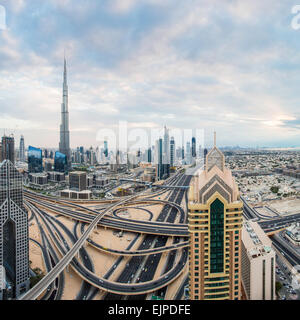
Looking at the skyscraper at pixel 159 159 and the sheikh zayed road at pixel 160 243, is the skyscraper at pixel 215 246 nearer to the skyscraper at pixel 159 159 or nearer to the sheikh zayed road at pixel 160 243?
the sheikh zayed road at pixel 160 243

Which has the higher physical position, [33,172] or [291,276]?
[33,172]

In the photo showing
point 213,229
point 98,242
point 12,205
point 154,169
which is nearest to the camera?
point 213,229

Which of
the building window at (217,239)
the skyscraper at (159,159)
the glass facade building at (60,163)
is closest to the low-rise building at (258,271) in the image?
the building window at (217,239)

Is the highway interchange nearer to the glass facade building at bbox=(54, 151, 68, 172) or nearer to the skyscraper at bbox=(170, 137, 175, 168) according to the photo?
the skyscraper at bbox=(170, 137, 175, 168)

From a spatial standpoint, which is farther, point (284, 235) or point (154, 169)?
point (154, 169)

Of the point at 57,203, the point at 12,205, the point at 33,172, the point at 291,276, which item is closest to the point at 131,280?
the point at 12,205
